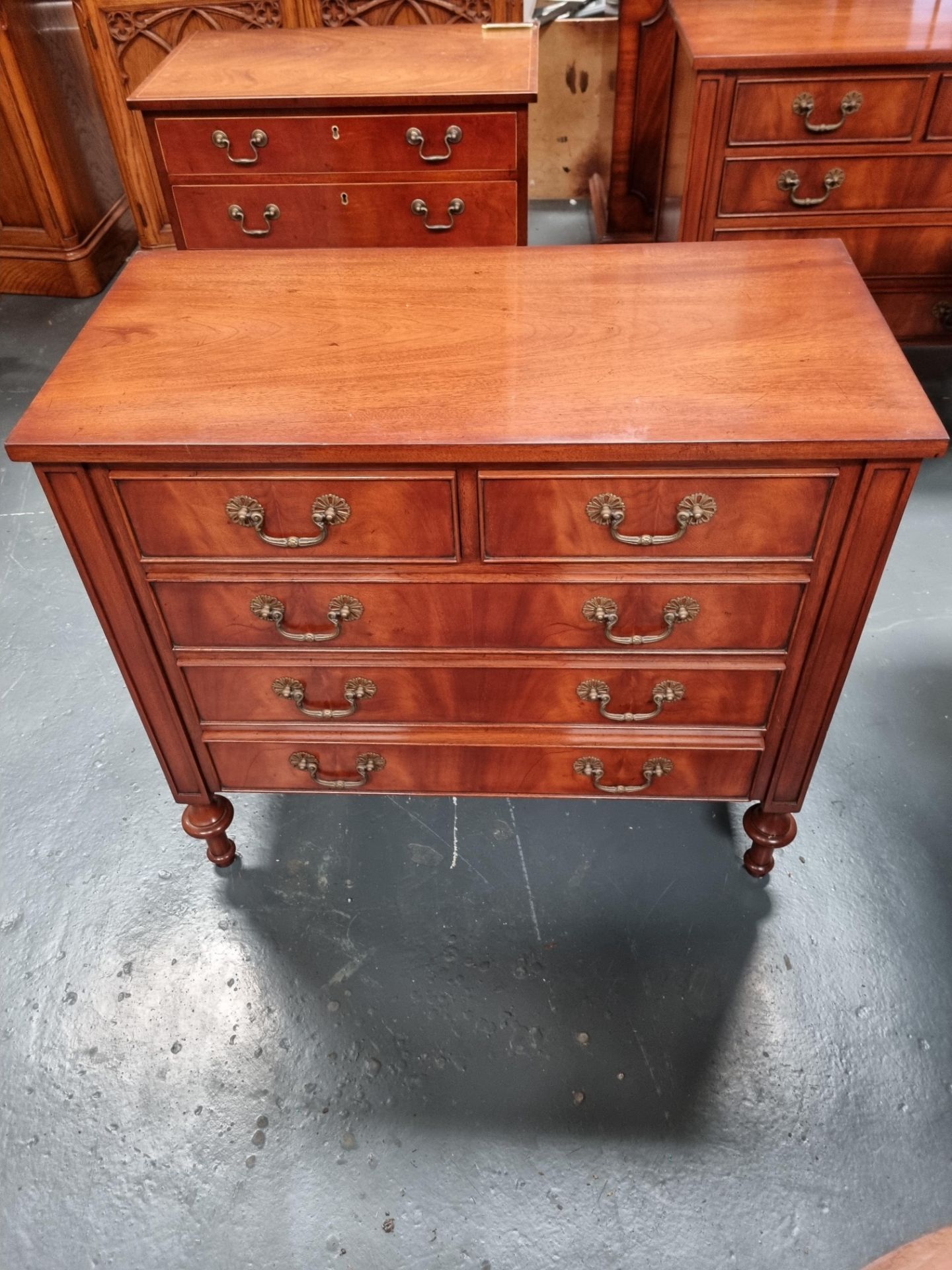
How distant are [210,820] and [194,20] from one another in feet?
8.74

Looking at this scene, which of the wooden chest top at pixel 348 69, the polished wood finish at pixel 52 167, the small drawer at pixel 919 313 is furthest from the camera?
the polished wood finish at pixel 52 167

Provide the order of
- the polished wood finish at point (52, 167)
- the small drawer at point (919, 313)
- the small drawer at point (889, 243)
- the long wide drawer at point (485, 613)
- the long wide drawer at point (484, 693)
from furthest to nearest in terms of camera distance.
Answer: the polished wood finish at point (52, 167)
the small drawer at point (919, 313)
the small drawer at point (889, 243)
the long wide drawer at point (484, 693)
the long wide drawer at point (485, 613)

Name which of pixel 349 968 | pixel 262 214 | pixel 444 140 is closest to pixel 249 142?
pixel 262 214

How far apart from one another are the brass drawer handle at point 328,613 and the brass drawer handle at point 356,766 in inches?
10.6

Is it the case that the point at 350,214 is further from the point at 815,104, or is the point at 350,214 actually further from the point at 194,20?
the point at 194,20

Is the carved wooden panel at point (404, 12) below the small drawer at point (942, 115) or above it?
above

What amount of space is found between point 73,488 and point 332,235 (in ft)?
4.49

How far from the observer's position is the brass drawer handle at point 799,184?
236cm

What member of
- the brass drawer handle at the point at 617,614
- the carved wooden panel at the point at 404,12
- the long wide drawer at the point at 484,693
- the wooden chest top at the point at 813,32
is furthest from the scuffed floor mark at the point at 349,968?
the carved wooden panel at the point at 404,12

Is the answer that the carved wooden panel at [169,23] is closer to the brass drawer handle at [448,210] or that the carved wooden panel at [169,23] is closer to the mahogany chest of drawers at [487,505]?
the brass drawer handle at [448,210]

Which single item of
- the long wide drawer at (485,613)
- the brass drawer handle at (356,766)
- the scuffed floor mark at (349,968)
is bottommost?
the scuffed floor mark at (349,968)

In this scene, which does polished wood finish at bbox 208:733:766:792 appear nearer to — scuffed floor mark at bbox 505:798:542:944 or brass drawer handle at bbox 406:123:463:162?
scuffed floor mark at bbox 505:798:542:944

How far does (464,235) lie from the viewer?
230cm

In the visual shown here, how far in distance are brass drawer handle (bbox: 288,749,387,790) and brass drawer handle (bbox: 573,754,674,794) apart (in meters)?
0.33
